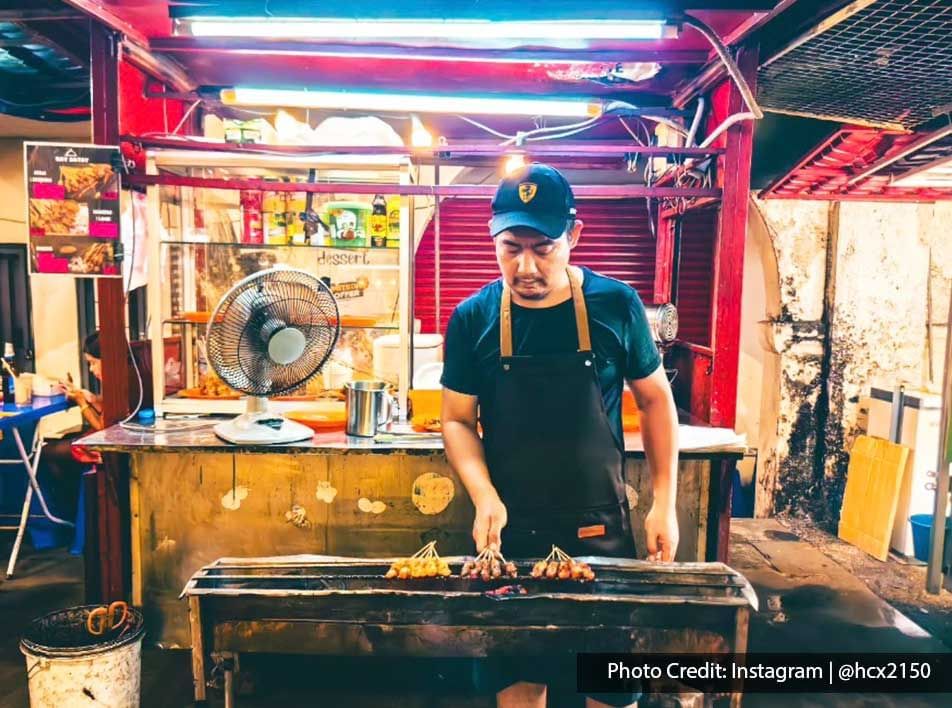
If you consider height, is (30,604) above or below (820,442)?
below

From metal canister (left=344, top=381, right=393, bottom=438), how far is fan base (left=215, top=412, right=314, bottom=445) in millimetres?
249

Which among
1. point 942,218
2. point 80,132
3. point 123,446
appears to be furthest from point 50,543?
point 942,218

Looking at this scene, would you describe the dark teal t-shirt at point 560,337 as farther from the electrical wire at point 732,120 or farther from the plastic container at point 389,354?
the plastic container at point 389,354

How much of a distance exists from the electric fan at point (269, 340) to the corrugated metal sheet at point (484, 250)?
313 centimetres

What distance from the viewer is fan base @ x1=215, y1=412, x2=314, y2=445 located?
349 centimetres

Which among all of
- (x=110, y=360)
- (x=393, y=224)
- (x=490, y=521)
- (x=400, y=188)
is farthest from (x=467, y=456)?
(x=110, y=360)

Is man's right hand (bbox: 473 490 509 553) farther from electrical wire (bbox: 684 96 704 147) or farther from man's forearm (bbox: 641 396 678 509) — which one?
electrical wire (bbox: 684 96 704 147)

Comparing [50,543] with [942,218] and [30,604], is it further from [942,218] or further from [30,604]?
[942,218]

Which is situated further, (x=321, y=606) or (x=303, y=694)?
(x=303, y=694)

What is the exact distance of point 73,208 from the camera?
147 inches

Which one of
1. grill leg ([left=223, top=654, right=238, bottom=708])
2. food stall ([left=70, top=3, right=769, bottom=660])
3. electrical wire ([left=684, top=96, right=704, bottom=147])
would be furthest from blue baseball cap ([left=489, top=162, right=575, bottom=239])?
electrical wire ([left=684, top=96, right=704, bottom=147])

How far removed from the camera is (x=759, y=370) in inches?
273

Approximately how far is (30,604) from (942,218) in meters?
8.53

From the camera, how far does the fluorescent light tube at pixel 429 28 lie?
348 cm
